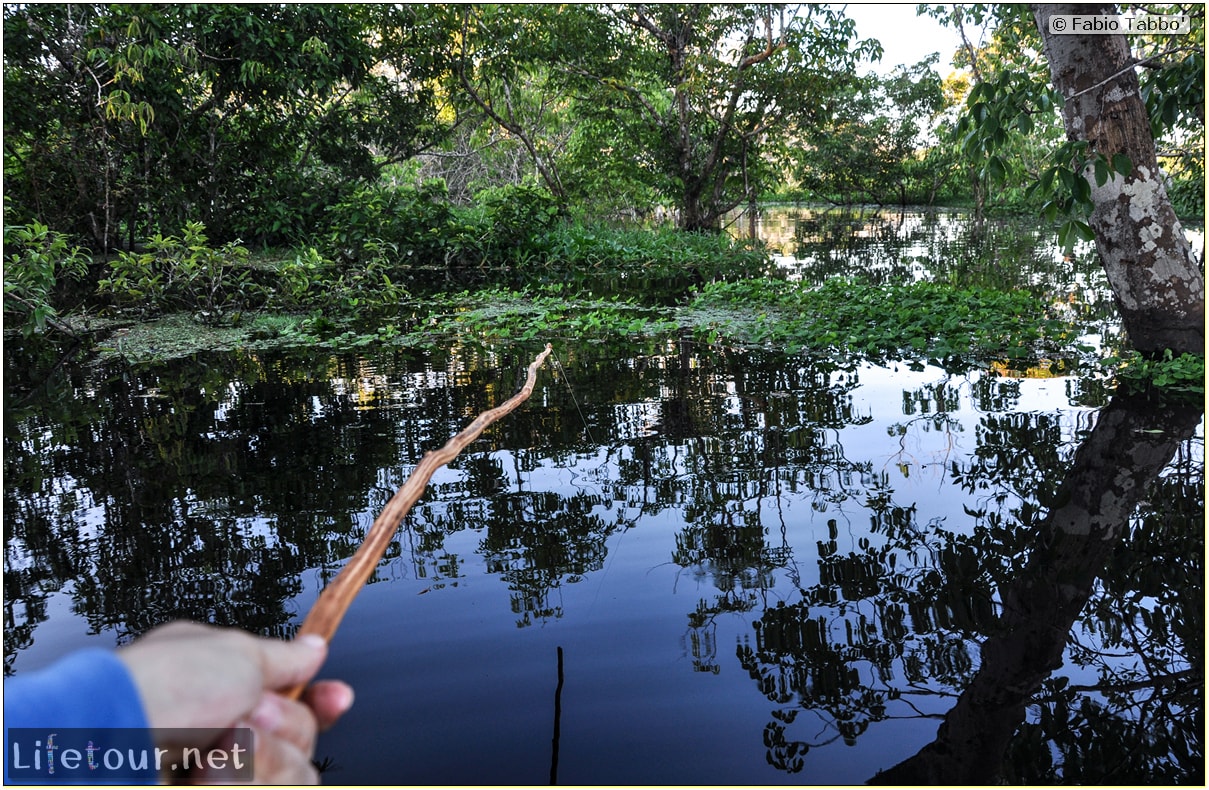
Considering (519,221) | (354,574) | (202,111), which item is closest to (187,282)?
(202,111)

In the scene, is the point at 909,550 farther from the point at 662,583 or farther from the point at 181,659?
the point at 181,659

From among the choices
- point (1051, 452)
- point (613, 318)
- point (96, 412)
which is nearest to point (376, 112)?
point (613, 318)

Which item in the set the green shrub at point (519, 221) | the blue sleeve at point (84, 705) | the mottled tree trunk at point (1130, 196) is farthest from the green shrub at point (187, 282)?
the blue sleeve at point (84, 705)

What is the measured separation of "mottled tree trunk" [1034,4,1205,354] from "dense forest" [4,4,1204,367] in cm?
270

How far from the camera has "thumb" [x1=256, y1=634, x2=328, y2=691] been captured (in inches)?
33.8

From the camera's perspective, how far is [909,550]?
331 centimetres

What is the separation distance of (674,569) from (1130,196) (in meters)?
4.18

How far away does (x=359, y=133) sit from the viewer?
16891 millimetres

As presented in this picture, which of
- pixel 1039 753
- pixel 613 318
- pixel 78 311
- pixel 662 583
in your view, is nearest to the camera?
pixel 1039 753

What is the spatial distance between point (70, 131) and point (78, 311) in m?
4.20

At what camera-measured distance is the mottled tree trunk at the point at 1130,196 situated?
17.9 feet

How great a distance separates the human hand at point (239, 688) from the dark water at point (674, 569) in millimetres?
1360

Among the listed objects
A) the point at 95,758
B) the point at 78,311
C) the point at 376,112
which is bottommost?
the point at 95,758

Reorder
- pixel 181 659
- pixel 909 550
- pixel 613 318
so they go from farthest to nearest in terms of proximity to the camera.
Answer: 1. pixel 613 318
2. pixel 909 550
3. pixel 181 659
